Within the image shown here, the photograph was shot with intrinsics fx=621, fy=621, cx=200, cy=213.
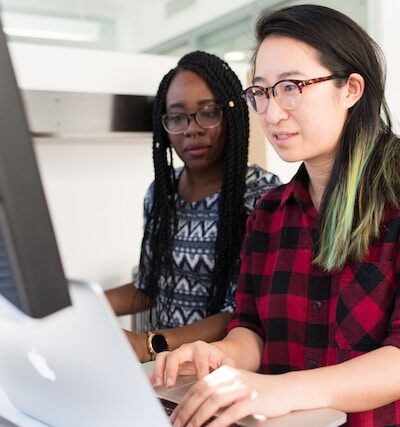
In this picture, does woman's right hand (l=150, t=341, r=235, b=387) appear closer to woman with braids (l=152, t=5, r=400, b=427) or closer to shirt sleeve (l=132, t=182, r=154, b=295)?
woman with braids (l=152, t=5, r=400, b=427)

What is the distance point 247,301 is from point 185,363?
34cm

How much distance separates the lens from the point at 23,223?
40 centimetres

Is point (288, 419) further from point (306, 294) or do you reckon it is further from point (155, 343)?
point (155, 343)

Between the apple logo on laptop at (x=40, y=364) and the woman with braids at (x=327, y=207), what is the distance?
313 mm

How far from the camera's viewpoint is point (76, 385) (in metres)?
0.58

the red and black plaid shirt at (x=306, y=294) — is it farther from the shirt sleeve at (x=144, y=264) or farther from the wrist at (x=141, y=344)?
the shirt sleeve at (x=144, y=264)

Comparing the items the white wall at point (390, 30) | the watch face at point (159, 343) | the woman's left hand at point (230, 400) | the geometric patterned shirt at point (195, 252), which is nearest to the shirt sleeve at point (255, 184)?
the geometric patterned shirt at point (195, 252)

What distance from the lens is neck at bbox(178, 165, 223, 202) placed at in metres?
1.54

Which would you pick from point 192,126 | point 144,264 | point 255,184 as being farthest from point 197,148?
point 144,264

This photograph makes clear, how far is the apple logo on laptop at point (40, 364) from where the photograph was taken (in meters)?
0.60

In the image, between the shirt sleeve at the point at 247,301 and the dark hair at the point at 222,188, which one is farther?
the dark hair at the point at 222,188

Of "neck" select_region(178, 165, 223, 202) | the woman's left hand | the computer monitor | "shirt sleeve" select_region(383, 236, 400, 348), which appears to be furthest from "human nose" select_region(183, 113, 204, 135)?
the computer monitor

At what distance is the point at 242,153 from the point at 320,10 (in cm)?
48

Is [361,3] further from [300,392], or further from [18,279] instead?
[18,279]
